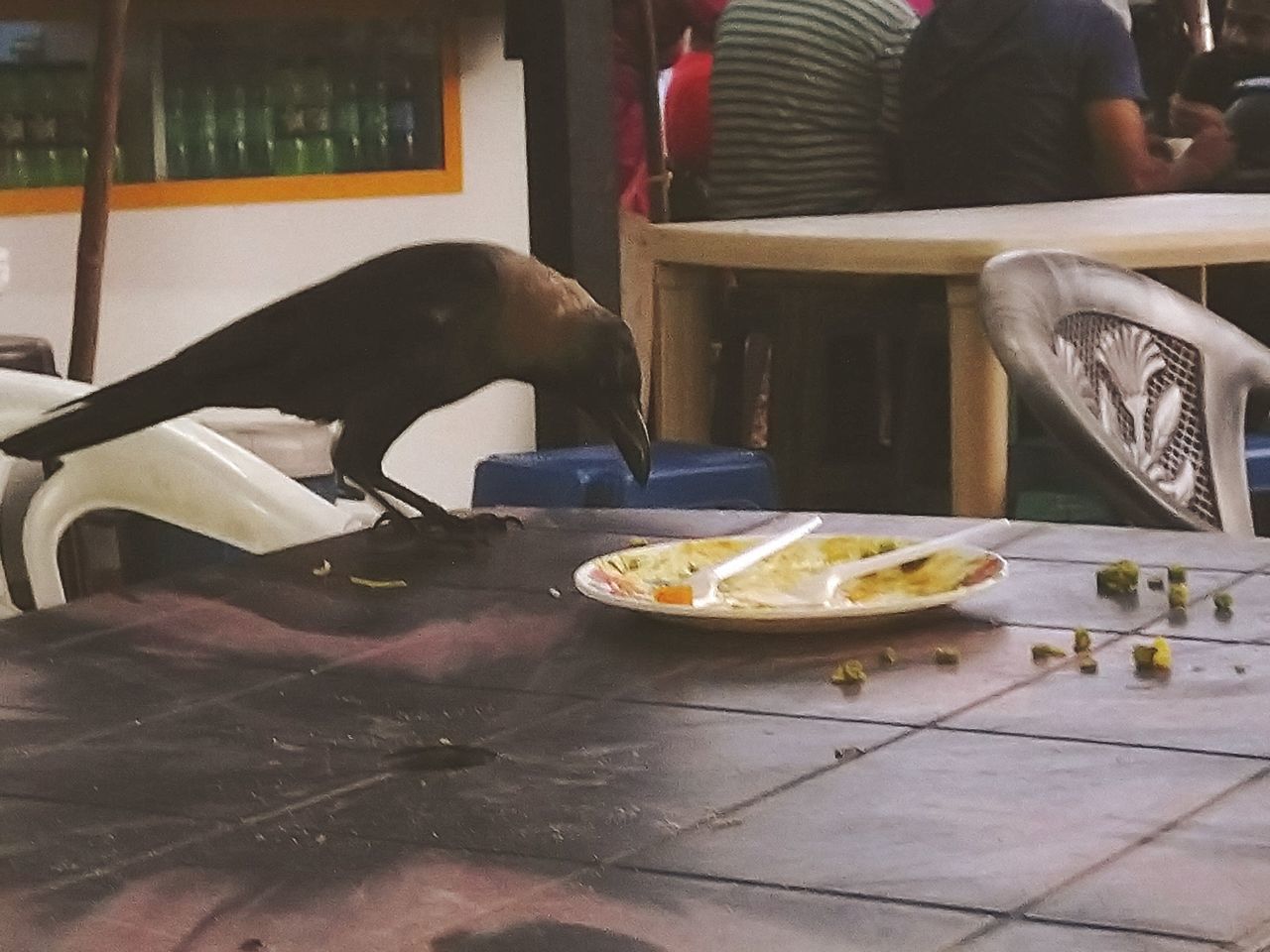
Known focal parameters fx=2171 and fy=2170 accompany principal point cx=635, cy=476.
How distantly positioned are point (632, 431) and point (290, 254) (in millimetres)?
2379

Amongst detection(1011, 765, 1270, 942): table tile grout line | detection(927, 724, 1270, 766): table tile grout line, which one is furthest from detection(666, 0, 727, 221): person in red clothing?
detection(1011, 765, 1270, 942): table tile grout line

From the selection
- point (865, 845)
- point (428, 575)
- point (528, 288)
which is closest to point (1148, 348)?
point (528, 288)

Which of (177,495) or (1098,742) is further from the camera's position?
(177,495)

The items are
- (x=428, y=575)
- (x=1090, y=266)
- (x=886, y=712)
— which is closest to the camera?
(x=886, y=712)

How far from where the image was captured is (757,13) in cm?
439

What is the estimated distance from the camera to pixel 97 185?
3.59 meters

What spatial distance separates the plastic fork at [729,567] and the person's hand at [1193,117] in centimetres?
342

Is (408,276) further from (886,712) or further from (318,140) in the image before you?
(318,140)

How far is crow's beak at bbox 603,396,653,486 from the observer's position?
189cm

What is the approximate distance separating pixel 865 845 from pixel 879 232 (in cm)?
226

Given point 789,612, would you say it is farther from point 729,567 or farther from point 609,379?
point 609,379

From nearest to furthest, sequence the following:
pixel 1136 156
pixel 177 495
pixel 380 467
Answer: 1. pixel 380 467
2. pixel 177 495
3. pixel 1136 156

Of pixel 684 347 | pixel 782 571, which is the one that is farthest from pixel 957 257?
pixel 782 571

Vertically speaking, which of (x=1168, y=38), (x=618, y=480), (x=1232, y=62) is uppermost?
(x=1168, y=38)
